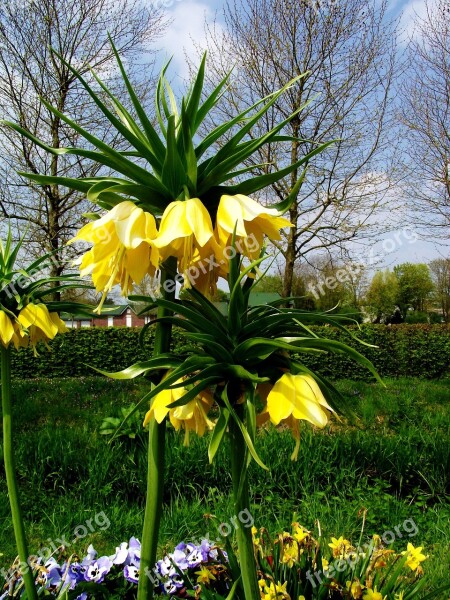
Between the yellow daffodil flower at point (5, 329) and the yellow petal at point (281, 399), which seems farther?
the yellow daffodil flower at point (5, 329)

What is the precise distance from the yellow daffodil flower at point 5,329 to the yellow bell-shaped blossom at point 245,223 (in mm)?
772

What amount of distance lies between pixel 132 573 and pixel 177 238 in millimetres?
1603

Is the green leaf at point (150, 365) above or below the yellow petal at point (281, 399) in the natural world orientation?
above

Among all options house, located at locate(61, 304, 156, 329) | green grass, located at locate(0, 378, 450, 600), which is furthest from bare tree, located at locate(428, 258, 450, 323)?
green grass, located at locate(0, 378, 450, 600)

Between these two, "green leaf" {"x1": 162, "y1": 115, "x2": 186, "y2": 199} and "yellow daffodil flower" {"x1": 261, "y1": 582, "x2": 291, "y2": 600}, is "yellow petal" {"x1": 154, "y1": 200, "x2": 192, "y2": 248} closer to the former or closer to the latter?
"green leaf" {"x1": 162, "y1": 115, "x2": 186, "y2": 199}

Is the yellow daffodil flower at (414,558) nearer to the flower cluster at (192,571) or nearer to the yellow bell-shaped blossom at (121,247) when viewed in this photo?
the flower cluster at (192,571)

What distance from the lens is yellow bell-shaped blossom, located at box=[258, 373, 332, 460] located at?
0.92 meters

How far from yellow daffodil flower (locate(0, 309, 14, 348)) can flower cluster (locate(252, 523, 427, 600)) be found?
1025mm

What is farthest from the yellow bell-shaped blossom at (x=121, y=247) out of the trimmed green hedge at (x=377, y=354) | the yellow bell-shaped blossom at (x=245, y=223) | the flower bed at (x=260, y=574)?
the trimmed green hedge at (x=377, y=354)

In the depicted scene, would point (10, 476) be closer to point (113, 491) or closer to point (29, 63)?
point (113, 491)

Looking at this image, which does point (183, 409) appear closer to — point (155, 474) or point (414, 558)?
point (155, 474)

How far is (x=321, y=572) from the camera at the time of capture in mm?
1818

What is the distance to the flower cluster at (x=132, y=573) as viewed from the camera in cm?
189

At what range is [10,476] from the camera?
142 cm
